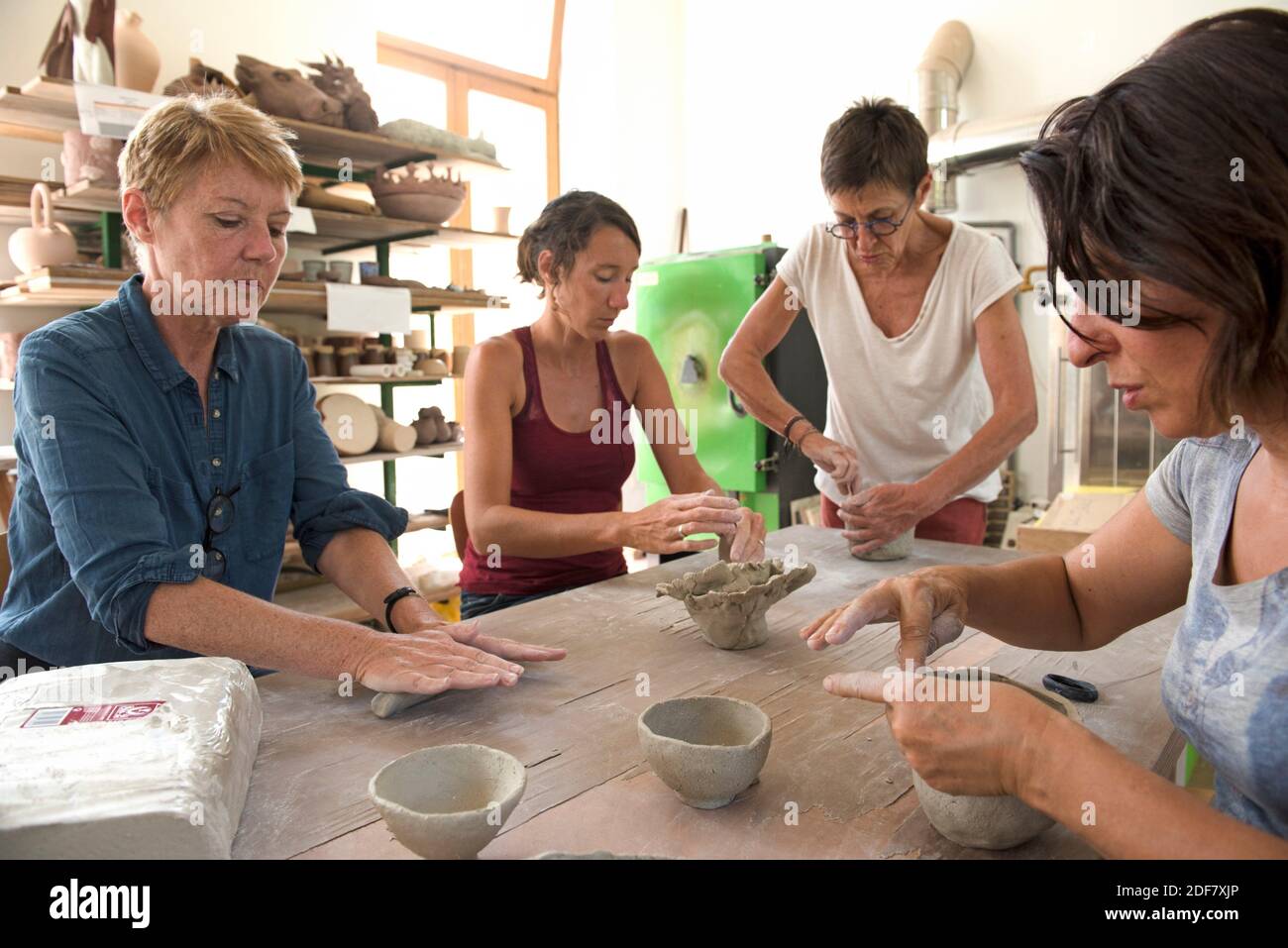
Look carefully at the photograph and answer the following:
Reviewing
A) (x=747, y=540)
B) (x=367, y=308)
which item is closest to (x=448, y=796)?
(x=747, y=540)

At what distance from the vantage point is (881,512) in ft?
7.09

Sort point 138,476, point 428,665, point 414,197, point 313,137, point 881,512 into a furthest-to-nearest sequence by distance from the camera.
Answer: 1. point 414,197
2. point 313,137
3. point 881,512
4. point 138,476
5. point 428,665

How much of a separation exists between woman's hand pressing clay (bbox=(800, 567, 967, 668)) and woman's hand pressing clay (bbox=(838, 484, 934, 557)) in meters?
0.75

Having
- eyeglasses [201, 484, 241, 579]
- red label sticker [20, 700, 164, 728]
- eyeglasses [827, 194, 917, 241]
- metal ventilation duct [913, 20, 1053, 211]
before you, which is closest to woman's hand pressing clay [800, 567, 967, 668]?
red label sticker [20, 700, 164, 728]

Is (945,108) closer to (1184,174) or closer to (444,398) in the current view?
(444,398)

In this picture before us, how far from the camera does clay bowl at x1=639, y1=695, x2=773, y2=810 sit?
100cm

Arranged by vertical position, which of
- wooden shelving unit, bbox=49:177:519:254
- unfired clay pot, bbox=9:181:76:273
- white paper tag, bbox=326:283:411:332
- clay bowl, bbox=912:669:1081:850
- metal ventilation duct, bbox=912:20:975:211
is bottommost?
clay bowl, bbox=912:669:1081:850

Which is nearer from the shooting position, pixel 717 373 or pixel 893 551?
pixel 893 551

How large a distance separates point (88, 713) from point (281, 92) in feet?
11.3

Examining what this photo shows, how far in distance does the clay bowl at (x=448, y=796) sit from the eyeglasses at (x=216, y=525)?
892 mm

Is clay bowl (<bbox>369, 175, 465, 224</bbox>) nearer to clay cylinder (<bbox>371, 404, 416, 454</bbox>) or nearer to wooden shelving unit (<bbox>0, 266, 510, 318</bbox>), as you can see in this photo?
wooden shelving unit (<bbox>0, 266, 510, 318</bbox>)

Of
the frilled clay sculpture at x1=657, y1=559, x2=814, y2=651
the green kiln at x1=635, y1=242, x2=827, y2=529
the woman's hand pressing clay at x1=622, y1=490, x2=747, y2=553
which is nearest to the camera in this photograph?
the frilled clay sculpture at x1=657, y1=559, x2=814, y2=651

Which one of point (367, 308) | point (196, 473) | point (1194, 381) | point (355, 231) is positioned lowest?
point (196, 473)

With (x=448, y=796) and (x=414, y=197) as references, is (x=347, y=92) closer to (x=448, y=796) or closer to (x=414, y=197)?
(x=414, y=197)
